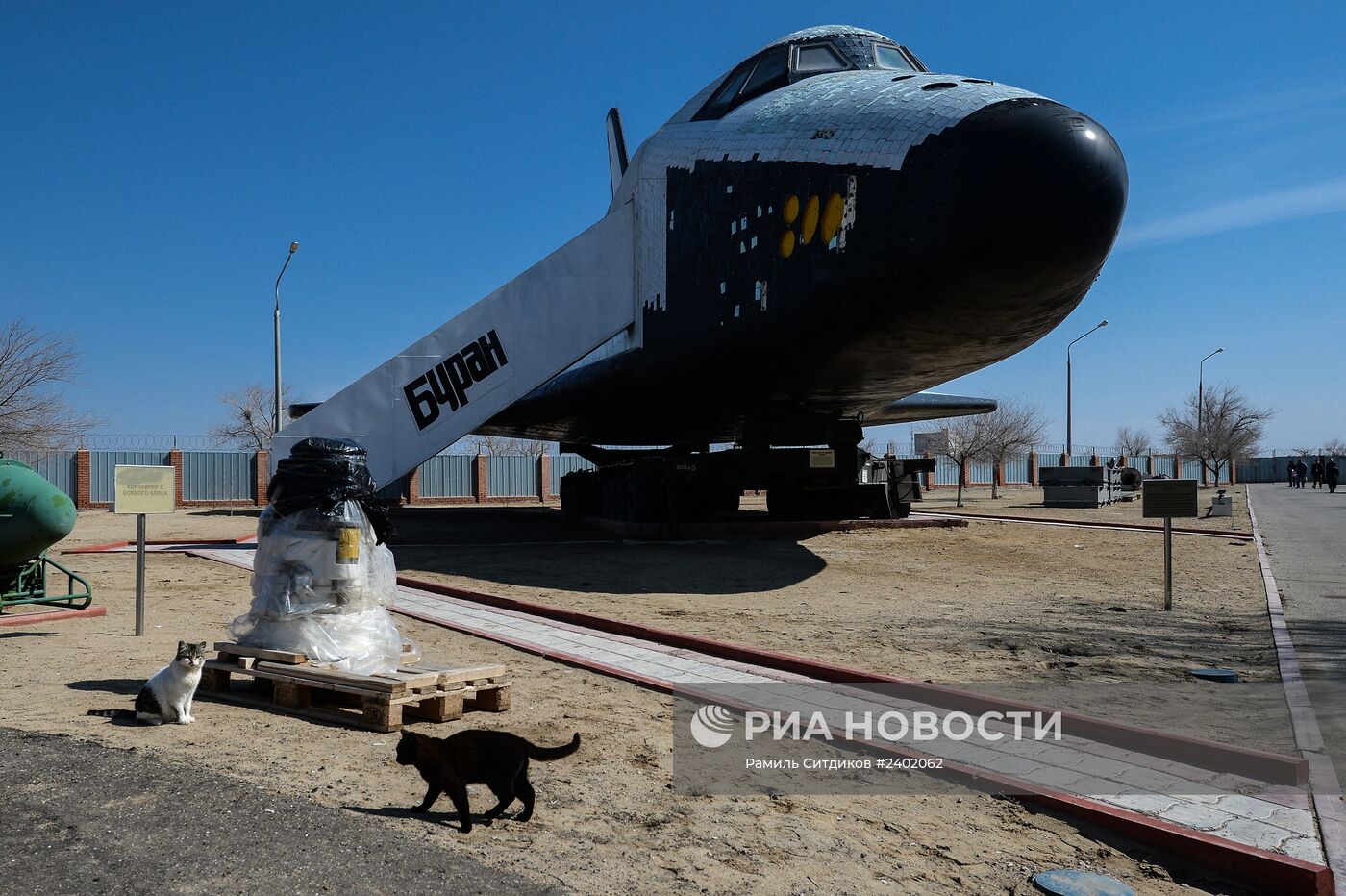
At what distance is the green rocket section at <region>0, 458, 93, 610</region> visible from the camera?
27.9 feet

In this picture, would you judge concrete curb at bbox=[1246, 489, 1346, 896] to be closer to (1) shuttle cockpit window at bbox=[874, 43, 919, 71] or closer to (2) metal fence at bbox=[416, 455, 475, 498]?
(1) shuttle cockpit window at bbox=[874, 43, 919, 71]

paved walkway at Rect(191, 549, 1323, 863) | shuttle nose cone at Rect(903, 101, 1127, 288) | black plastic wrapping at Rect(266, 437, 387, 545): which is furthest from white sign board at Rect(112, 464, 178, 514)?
shuttle nose cone at Rect(903, 101, 1127, 288)

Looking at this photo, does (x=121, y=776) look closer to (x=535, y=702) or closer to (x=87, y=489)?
(x=535, y=702)

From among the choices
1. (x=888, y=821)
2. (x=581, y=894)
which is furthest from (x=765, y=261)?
(x=581, y=894)

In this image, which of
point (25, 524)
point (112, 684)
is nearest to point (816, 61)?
point (25, 524)

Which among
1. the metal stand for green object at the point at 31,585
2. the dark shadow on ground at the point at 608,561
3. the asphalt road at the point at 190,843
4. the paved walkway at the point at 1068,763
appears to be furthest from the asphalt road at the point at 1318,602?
the metal stand for green object at the point at 31,585

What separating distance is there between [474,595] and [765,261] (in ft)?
19.1

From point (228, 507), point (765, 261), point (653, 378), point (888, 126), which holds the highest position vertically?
point (888, 126)

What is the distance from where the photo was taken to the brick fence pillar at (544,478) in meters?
46.8

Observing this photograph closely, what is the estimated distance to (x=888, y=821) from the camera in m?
4.17

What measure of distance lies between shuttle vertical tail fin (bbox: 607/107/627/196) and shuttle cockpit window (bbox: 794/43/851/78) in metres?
12.1

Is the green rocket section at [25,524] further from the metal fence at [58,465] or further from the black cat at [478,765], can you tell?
the metal fence at [58,465]

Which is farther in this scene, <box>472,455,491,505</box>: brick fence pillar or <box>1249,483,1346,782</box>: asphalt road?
<box>472,455,491,505</box>: brick fence pillar

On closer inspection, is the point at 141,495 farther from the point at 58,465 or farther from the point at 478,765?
the point at 58,465
